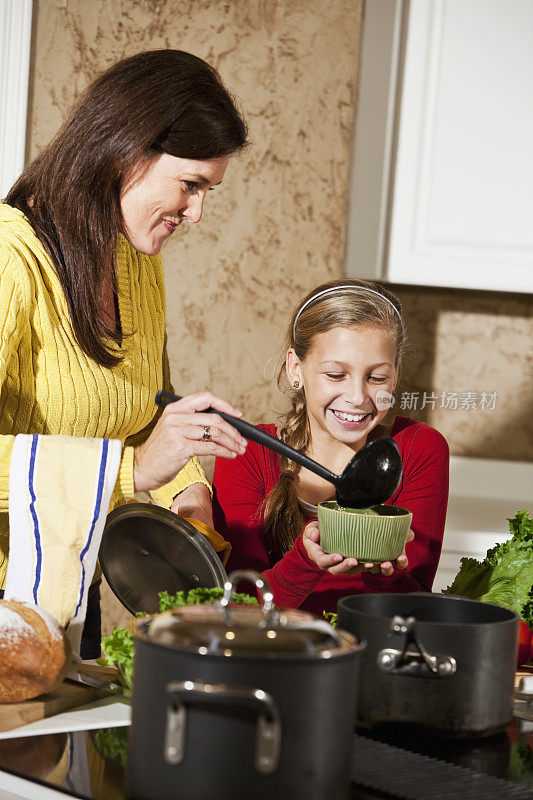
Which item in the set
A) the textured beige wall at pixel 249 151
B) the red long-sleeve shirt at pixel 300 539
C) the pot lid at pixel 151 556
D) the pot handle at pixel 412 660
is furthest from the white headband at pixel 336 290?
the pot handle at pixel 412 660

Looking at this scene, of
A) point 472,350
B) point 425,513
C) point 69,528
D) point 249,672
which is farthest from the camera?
point 472,350

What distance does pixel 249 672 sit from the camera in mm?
565

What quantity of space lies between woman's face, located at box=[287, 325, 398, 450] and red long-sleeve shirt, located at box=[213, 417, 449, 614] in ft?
0.37

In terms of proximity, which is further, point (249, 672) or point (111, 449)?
point (111, 449)

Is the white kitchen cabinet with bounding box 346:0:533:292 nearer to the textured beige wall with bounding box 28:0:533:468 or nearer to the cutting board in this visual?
the textured beige wall with bounding box 28:0:533:468

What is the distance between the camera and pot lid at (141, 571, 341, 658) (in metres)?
0.58

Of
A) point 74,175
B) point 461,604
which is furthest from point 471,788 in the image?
point 74,175

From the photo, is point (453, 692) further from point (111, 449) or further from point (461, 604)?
point (111, 449)

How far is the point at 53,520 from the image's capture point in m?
1.03

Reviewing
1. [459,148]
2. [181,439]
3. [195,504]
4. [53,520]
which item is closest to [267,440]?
[181,439]

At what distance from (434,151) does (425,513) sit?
3.93 ft

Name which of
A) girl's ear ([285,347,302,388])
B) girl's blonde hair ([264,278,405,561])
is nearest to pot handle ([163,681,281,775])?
girl's blonde hair ([264,278,405,561])

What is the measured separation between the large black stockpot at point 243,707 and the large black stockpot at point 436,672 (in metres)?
0.13

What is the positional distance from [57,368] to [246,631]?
0.89 m
